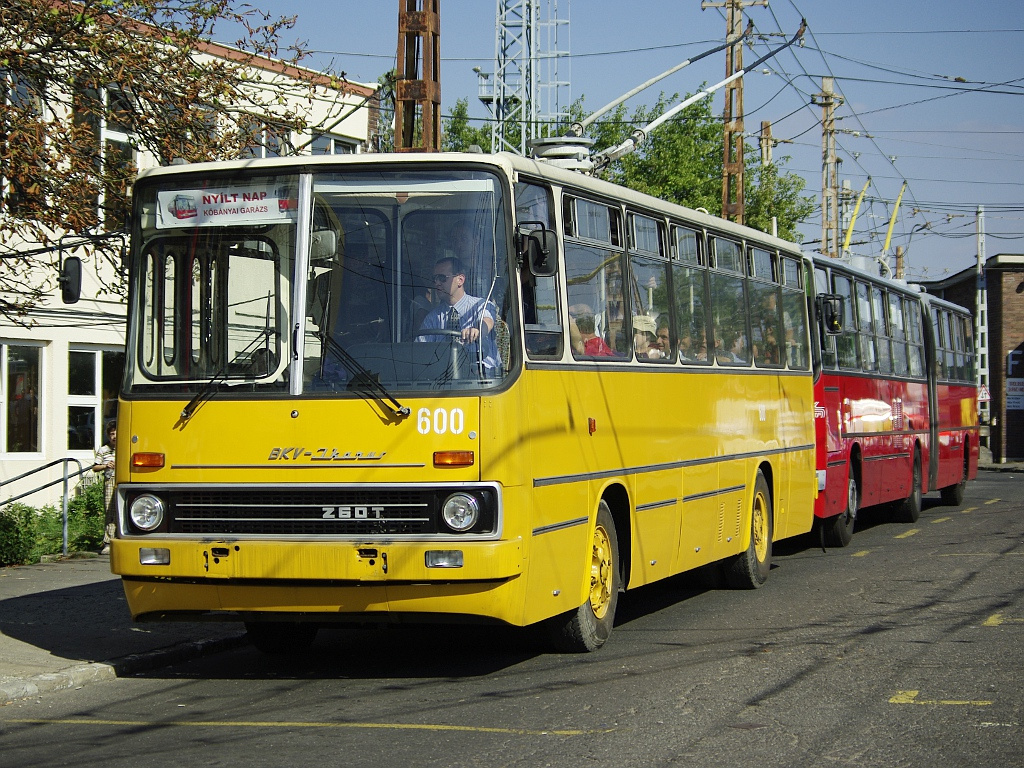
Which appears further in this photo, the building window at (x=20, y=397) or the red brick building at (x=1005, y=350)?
the red brick building at (x=1005, y=350)

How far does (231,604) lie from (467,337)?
2093 mm

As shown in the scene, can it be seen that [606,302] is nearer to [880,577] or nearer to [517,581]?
[517,581]

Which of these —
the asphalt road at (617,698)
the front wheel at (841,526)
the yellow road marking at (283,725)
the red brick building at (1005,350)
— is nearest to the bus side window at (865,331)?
the front wheel at (841,526)

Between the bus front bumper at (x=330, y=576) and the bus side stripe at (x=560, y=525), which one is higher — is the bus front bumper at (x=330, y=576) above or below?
below

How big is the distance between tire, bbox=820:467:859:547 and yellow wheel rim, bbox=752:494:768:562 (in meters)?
3.65

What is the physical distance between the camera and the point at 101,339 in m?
22.6

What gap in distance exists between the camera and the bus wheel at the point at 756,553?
1368 centimetres

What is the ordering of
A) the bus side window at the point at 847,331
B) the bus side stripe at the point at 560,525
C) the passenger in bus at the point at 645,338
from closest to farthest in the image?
the bus side stripe at the point at 560,525 < the passenger in bus at the point at 645,338 < the bus side window at the point at 847,331

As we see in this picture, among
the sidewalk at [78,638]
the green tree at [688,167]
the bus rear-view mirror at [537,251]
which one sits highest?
the green tree at [688,167]

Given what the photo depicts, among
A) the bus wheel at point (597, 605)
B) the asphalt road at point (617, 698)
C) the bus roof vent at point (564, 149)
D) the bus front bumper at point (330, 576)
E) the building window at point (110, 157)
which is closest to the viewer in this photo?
the asphalt road at point (617, 698)

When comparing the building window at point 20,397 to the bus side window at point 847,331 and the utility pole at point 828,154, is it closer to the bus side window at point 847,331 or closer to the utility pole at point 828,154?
the bus side window at point 847,331

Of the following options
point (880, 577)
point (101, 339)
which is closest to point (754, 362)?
point (880, 577)

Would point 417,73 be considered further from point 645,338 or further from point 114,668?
point 114,668

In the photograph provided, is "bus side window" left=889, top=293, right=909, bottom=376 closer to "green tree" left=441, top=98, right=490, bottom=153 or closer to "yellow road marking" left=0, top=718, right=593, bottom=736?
"yellow road marking" left=0, top=718, right=593, bottom=736
